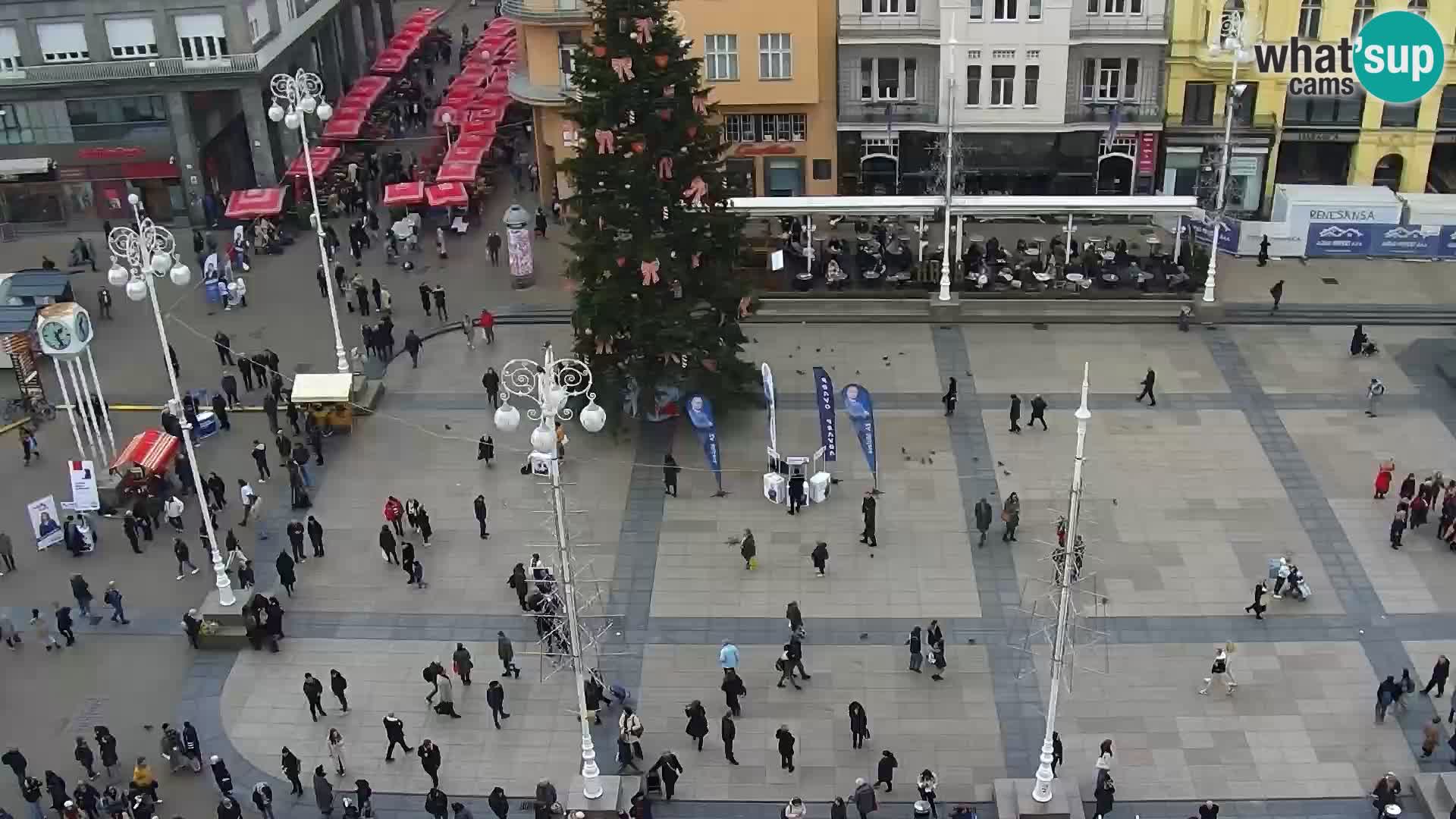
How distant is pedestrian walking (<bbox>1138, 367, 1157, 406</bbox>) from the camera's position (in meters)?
39.2

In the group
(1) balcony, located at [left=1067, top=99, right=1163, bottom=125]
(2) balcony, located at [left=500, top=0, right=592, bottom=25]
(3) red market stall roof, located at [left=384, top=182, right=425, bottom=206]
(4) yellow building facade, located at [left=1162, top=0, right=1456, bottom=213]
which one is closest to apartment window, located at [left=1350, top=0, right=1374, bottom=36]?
(4) yellow building facade, located at [left=1162, top=0, right=1456, bottom=213]

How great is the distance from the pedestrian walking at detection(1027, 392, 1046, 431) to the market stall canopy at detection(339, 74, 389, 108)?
109ft

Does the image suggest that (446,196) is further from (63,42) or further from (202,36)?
(63,42)

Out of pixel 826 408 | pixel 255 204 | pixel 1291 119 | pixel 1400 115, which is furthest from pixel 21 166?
pixel 1400 115

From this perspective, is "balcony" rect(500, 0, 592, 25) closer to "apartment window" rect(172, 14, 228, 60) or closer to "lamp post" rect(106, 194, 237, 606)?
"apartment window" rect(172, 14, 228, 60)

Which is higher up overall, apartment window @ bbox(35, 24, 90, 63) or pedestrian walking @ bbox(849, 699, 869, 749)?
apartment window @ bbox(35, 24, 90, 63)

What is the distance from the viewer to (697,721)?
2805 cm

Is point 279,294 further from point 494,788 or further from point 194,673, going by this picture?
point 494,788

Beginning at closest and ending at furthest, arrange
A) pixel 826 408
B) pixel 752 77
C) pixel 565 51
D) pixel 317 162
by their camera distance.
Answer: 1. pixel 826 408
2. pixel 752 77
3. pixel 565 51
4. pixel 317 162

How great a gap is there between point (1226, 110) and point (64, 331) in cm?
3587

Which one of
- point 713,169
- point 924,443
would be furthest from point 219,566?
point 924,443

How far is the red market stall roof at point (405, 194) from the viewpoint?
169 ft

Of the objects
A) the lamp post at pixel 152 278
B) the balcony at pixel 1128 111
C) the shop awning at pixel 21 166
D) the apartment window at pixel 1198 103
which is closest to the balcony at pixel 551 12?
the balcony at pixel 1128 111

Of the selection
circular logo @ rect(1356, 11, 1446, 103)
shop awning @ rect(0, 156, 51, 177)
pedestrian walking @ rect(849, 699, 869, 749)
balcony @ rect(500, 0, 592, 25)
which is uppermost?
balcony @ rect(500, 0, 592, 25)
